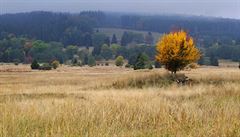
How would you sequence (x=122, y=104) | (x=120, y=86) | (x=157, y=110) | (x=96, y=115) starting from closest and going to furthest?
(x=96, y=115)
(x=157, y=110)
(x=122, y=104)
(x=120, y=86)

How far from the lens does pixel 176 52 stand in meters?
55.2

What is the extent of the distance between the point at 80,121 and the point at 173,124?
1547 mm

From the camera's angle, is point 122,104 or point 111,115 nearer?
point 111,115

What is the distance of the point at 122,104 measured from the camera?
1002 centimetres

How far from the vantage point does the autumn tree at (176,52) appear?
5547 cm

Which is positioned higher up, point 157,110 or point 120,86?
point 157,110

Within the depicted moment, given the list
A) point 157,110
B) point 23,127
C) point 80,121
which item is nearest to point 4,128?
point 23,127

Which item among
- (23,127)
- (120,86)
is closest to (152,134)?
(23,127)

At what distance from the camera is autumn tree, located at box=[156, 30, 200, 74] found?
55.5 metres

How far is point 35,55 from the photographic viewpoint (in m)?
196

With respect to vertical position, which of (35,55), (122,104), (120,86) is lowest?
(35,55)

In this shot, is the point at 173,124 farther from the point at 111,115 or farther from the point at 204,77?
the point at 204,77

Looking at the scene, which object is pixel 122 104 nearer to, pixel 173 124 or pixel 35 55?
pixel 173 124

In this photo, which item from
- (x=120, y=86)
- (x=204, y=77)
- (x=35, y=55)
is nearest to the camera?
(x=120, y=86)
